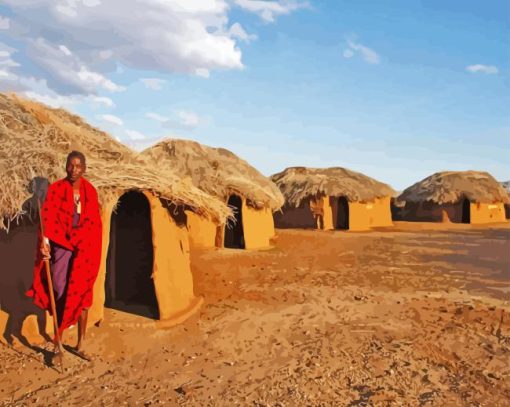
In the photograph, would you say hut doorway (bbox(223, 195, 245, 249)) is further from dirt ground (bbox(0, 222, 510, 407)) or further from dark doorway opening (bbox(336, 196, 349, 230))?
dark doorway opening (bbox(336, 196, 349, 230))

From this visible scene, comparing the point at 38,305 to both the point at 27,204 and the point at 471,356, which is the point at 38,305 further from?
the point at 471,356

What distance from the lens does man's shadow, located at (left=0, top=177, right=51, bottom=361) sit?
4.91 metres

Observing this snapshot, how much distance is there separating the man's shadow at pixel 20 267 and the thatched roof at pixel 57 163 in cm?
14

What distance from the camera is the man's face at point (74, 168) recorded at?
14.8 feet

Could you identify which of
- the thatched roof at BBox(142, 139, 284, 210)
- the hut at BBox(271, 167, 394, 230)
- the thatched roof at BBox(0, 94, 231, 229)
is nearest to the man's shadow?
the thatched roof at BBox(0, 94, 231, 229)

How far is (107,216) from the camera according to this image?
224 inches

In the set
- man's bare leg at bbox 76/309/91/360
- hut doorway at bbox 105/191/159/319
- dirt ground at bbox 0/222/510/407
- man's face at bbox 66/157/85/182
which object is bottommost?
dirt ground at bbox 0/222/510/407

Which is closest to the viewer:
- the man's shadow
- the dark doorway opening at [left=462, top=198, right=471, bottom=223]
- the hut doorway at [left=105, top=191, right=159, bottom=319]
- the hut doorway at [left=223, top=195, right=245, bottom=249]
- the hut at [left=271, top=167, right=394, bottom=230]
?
the man's shadow

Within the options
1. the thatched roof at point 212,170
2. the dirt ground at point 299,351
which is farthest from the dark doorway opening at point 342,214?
the dirt ground at point 299,351

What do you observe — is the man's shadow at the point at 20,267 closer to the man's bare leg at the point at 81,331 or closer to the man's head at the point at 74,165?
the man's bare leg at the point at 81,331

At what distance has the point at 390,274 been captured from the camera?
9523 mm

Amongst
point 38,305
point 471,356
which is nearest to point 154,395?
point 38,305

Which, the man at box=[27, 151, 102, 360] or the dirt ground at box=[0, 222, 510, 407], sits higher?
the man at box=[27, 151, 102, 360]

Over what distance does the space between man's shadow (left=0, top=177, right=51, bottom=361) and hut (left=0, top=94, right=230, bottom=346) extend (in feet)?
0.03
